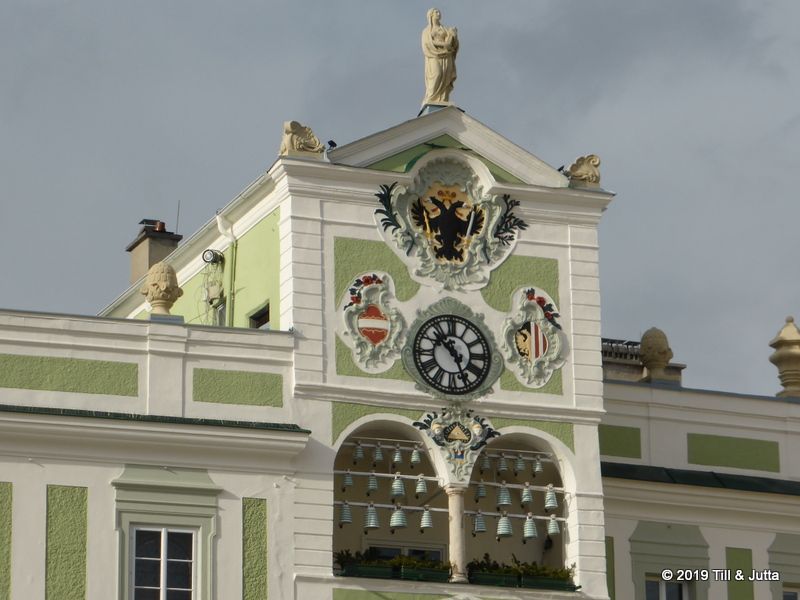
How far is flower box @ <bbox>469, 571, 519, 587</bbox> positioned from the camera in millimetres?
45000

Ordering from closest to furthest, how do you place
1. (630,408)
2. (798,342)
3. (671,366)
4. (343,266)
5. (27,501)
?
1. (27,501)
2. (343,266)
3. (630,408)
4. (798,342)
5. (671,366)

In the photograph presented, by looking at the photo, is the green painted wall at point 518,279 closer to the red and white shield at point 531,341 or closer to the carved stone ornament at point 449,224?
the carved stone ornament at point 449,224

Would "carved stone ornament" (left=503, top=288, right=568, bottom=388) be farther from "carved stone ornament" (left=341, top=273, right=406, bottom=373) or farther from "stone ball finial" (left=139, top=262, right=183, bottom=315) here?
"stone ball finial" (left=139, top=262, right=183, bottom=315)

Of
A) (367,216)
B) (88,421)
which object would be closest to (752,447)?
(367,216)

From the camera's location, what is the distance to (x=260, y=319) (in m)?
47.3

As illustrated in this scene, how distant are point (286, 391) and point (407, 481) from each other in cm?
337

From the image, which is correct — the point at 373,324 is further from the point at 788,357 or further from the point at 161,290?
the point at 788,357

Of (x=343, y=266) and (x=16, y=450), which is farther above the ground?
(x=343, y=266)

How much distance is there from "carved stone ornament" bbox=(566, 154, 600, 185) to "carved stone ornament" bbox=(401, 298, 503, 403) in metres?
3.26

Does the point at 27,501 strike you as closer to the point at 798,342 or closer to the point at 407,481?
the point at 407,481

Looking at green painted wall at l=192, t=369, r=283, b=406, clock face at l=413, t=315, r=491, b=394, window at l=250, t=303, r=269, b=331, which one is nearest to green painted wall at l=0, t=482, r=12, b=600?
green painted wall at l=192, t=369, r=283, b=406

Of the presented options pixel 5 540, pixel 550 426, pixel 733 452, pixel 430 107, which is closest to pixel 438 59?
pixel 430 107

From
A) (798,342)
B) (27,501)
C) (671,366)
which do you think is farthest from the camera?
(671,366)

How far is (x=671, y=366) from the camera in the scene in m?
58.4
